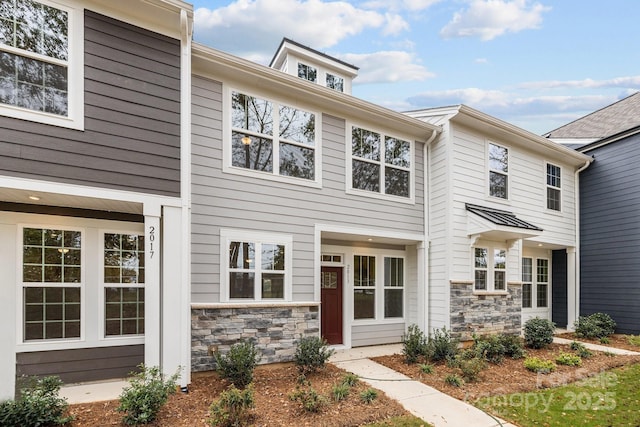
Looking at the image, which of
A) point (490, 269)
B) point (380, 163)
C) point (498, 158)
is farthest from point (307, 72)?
point (490, 269)

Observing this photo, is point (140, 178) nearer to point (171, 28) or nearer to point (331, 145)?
point (171, 28)

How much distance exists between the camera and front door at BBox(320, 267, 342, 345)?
27.3ft

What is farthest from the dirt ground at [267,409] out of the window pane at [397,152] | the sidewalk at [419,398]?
the window pane at [397,152]

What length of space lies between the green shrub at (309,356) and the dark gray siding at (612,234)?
9280 mm

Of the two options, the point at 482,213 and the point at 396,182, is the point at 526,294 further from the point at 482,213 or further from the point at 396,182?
the point at 396,182

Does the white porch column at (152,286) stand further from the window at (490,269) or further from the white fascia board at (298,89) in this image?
the window at (490,269)

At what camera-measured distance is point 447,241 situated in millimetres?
8359

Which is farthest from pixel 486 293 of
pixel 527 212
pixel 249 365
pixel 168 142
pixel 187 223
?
pixel 168 142

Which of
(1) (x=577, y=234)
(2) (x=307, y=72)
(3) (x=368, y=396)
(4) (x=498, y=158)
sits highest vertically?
(2) (x=307, y=72)

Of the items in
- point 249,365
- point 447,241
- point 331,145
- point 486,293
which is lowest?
point 249,365

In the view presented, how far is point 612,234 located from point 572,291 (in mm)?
2063

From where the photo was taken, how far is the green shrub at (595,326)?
9820 mm

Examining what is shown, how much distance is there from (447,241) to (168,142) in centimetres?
618

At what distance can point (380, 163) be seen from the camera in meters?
8.29
